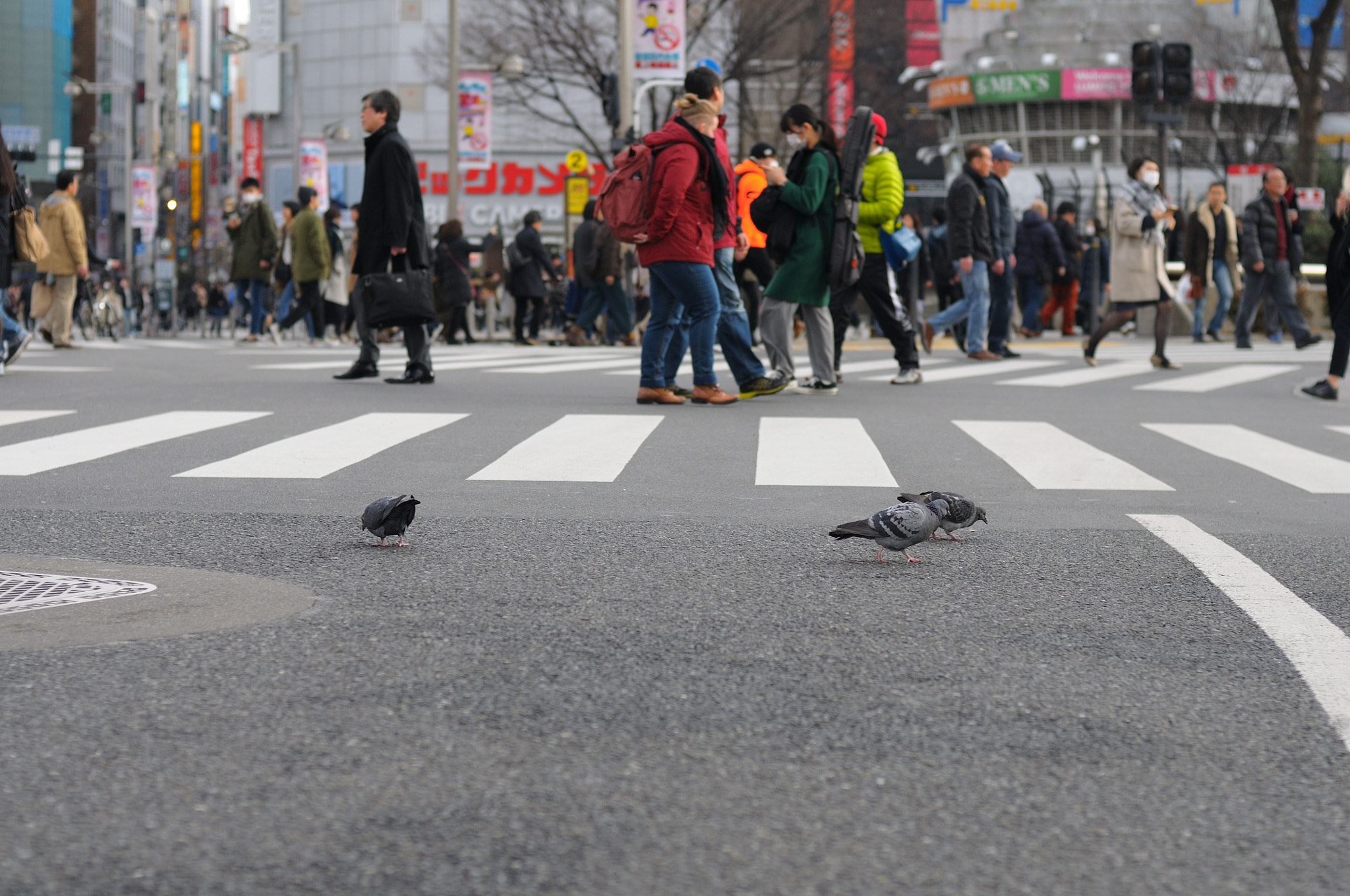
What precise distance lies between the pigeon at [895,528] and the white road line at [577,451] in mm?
2121

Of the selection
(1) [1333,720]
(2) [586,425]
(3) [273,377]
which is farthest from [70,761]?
(3) [273,377]

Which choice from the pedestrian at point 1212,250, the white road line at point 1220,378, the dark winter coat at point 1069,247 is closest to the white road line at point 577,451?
the white road line at point 1220,378

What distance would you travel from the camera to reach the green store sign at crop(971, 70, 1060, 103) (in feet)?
256

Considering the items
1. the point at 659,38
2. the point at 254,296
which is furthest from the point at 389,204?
the point at 659,38

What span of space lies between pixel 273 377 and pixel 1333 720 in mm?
10615

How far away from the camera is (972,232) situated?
15.4 metres

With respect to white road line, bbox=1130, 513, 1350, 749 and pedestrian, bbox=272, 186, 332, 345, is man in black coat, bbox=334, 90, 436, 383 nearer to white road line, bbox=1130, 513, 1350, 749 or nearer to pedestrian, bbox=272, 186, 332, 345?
white road line, bbox=1130, 513, 1350, 749

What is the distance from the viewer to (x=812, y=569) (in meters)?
4.83

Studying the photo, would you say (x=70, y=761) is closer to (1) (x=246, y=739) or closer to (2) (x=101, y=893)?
(1) (x=246, y=739)

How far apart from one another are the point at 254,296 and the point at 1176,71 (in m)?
10.9

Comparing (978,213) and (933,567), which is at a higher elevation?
(978,213)

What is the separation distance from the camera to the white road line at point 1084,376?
13.3 metres

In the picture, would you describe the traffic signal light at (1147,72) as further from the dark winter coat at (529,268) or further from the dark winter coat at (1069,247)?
the dark winter coat at (529,268)

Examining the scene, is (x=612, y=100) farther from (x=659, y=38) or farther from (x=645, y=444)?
(x=645, y=444)
